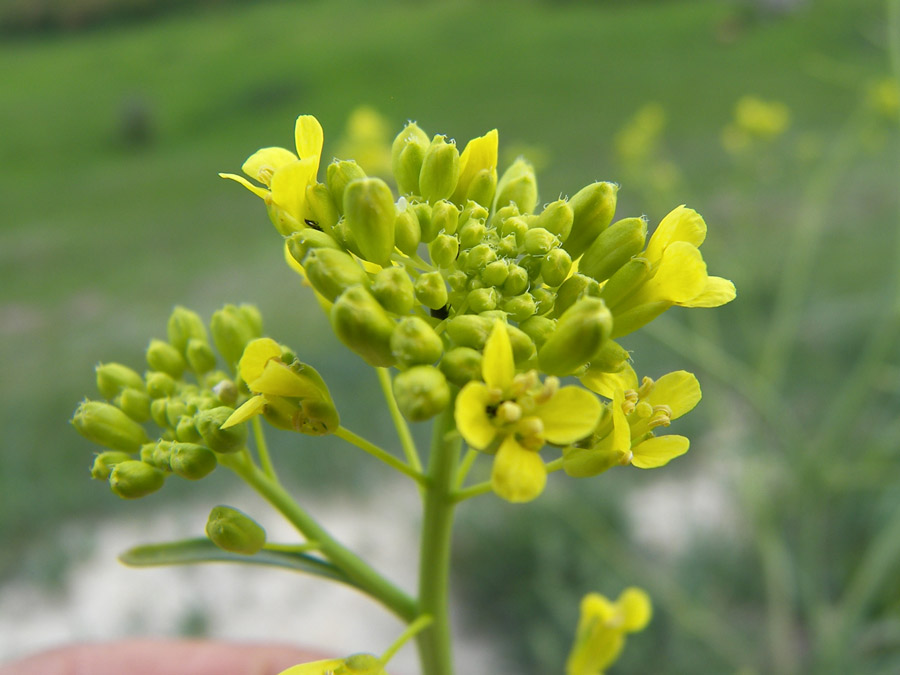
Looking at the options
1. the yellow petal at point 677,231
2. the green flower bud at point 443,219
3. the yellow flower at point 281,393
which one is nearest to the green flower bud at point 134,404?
the yellow flower at point 281,393

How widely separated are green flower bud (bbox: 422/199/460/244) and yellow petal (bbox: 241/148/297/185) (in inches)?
3.6

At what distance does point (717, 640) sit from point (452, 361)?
1069 mm

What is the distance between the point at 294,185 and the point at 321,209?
2 centimetres

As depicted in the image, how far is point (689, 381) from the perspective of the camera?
1.21 feet

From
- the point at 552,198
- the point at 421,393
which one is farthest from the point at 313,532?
the point at 552,198

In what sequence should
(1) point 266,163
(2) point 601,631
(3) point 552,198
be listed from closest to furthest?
(1) point 266,163 → (2) point 601,631 → (3) point 552,198

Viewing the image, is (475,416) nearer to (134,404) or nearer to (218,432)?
(218,432)

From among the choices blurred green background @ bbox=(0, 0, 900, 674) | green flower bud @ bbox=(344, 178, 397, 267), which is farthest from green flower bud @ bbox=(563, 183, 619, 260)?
blurred green background @ bbox=(0, 0, 900, 674)

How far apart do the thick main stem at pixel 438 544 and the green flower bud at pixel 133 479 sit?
0.16 meters

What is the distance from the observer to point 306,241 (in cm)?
34

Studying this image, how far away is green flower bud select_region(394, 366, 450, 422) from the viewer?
0.30 meters

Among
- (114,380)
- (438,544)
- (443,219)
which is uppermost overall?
(443,219)

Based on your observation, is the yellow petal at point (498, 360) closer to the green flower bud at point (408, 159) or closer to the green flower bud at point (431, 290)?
the green flower bud at point (431, 290)

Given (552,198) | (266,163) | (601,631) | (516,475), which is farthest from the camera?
(552,198)
